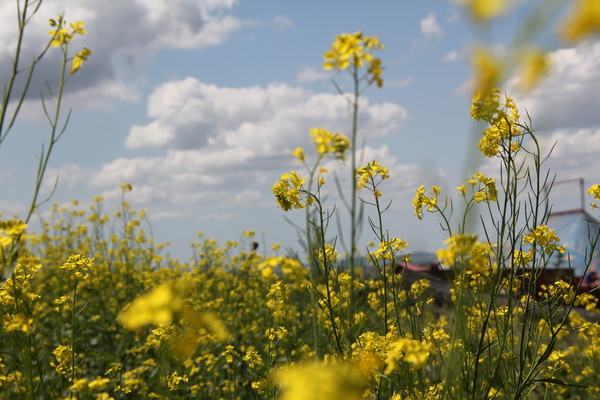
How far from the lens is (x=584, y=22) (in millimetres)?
554

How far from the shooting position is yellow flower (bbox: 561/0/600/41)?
1.81 feet

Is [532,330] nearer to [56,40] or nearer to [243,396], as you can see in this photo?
[56,40]

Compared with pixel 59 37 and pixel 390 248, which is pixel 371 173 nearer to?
pixel 390 248

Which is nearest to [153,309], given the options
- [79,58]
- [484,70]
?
[484,70]

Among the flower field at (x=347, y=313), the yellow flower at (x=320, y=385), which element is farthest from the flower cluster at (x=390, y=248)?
the yellow flower at (x=320, y=385)

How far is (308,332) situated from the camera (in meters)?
5.70

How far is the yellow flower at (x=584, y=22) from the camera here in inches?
21.7

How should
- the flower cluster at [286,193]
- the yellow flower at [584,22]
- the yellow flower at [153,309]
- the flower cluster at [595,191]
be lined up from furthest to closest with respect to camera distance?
the flower cluster at [595,191] → the flower cluster at [286,193] → the yellow flower at [153,309] → the yellow flower at [584,22]

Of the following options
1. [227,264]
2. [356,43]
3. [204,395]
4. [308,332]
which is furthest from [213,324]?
[227,264]

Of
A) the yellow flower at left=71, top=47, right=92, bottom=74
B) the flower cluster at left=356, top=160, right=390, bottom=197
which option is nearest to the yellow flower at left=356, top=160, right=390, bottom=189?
the flower cluster at left=356, top=160, right=390, bottom=197

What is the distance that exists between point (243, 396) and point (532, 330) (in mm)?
3026

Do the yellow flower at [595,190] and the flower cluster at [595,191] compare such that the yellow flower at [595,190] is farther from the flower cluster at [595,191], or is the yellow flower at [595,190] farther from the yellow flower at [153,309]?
the yellow flower at [153,309]

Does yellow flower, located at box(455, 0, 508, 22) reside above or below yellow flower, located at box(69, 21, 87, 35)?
below

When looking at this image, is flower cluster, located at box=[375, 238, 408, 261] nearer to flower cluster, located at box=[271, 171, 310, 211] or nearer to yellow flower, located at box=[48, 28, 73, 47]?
flower cluster, located at box=[271, 171, 310, 211]
